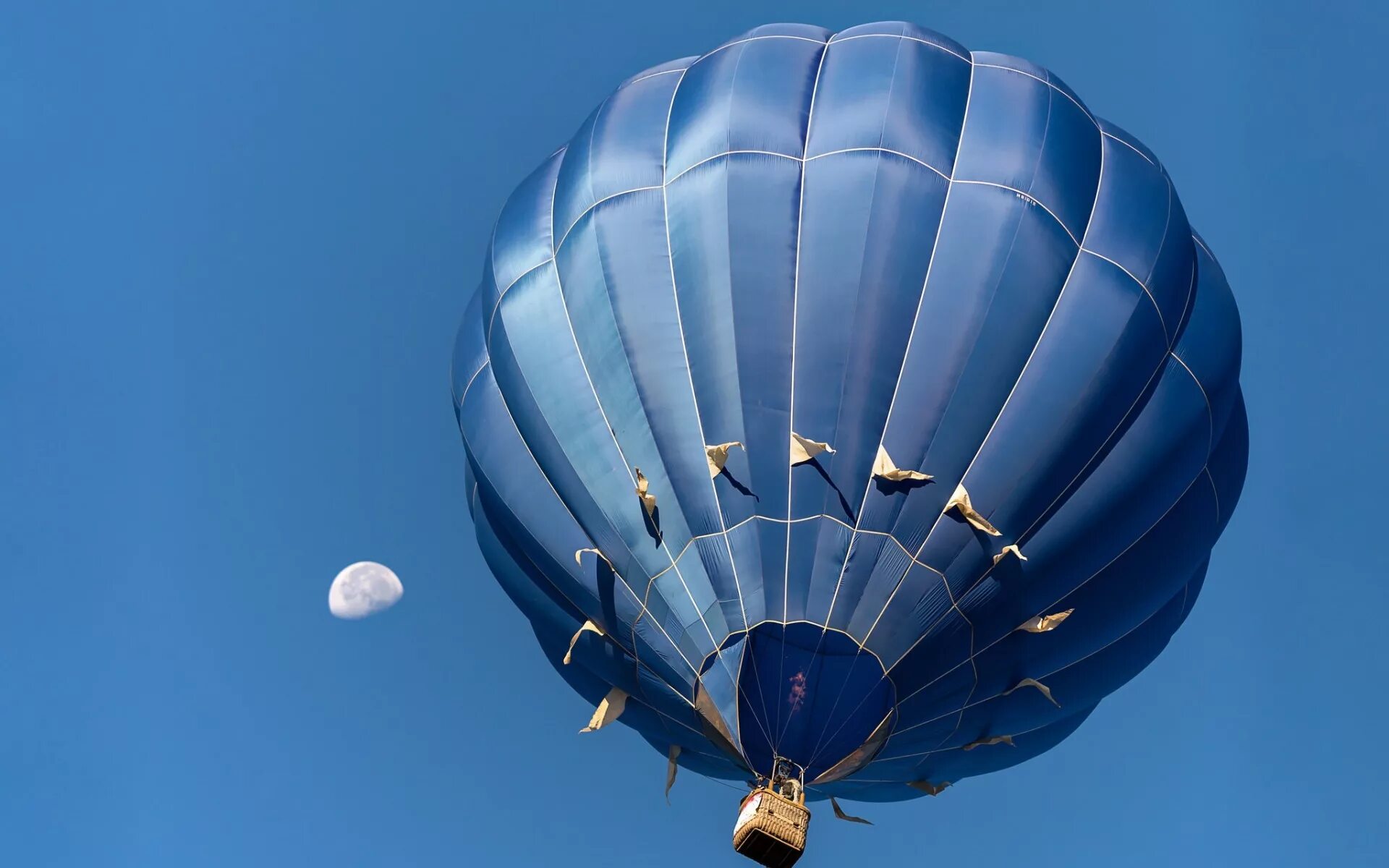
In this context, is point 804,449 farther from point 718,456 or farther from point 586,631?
point 586,631

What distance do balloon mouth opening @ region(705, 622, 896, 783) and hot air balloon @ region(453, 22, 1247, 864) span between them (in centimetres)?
2

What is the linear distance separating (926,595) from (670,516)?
222 centimetres

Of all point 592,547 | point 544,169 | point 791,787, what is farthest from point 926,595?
point 544,169

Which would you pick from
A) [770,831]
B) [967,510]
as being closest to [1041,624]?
[967,510]

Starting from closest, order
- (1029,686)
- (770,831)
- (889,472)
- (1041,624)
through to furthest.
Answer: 1. (770,831)
2. (889,472)
3. (1041,624)
4. (1029,686)

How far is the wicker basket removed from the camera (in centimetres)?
1438

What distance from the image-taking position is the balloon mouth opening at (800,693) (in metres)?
14.7

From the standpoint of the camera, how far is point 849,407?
14.9m

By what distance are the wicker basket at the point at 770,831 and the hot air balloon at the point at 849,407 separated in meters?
0.03

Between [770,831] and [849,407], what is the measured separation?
3491 mm

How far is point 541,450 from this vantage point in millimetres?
16391

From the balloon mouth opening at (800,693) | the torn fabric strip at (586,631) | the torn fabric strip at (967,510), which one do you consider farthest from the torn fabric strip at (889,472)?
the torn fabric strip at (586,631)

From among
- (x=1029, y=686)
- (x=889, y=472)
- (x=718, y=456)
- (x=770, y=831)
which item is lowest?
(x=770, y=831)

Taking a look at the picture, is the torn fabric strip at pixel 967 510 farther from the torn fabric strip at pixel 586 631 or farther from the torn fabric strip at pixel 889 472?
the torn fabric strip at pixel 586 631
